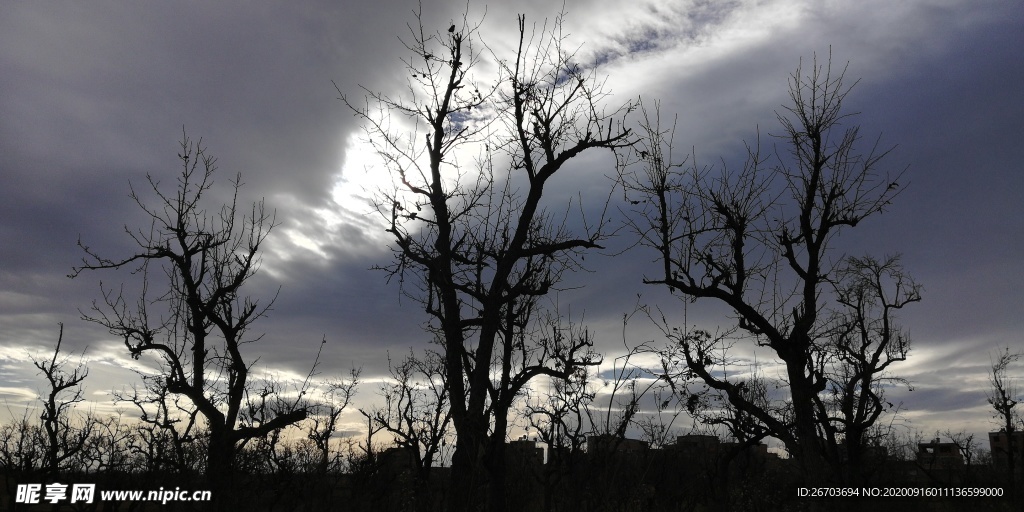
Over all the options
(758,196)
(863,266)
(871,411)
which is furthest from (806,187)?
(871,411)

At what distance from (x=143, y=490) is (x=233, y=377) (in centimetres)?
563

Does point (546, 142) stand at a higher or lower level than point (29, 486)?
higher

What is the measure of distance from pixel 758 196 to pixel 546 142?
18.4 feet

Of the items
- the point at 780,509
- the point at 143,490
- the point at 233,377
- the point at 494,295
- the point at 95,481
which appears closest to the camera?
the point at 494,295

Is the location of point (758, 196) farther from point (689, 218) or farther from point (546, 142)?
point (546, 142)

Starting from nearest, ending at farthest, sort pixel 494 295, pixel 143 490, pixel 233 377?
pixel 494 295 < pixel 143 490 < pixel 233 377

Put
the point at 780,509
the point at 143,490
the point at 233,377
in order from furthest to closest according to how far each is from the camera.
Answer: the point at 780,509 < the point at 233,377 < the point at 143,490

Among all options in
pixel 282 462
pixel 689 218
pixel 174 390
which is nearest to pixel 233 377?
pixel 174 390

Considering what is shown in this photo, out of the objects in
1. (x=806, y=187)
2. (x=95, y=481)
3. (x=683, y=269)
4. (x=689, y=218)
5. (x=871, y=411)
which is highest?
(x=806, y=187)

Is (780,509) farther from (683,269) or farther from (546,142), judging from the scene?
(546,142)

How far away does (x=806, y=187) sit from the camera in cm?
1523

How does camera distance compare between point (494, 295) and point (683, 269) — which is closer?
point (494, 295)

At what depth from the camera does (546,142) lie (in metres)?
11.0

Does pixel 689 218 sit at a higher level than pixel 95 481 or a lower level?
higher
